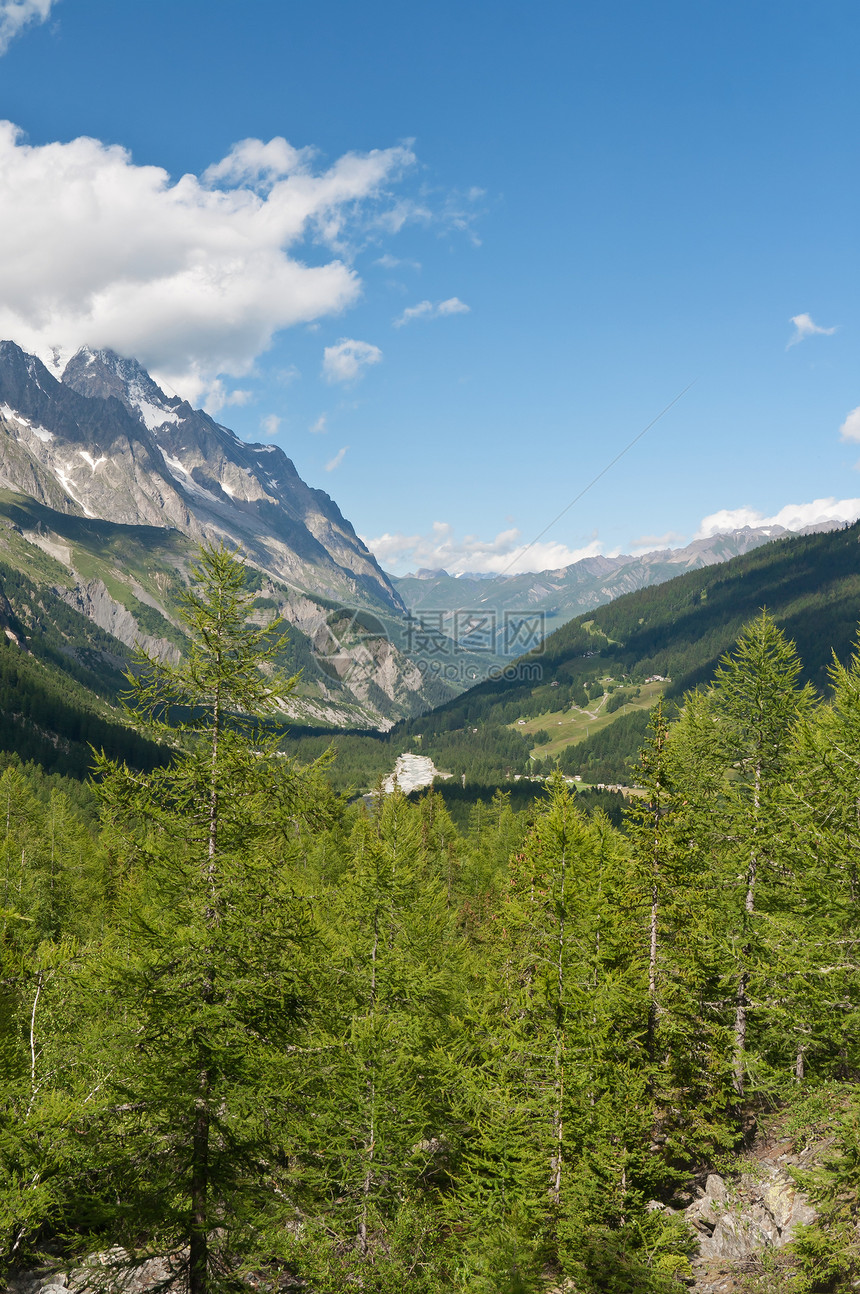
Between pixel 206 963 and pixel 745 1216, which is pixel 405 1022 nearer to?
pixel 206 963

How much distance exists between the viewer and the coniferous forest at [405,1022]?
1273 cm

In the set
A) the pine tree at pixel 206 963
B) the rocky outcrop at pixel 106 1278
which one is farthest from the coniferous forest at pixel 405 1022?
the rocky outcrop at pixel 106 1278

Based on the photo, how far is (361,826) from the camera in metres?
55.8

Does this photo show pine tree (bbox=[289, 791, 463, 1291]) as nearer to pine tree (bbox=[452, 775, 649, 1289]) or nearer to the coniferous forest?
the coniferous forest

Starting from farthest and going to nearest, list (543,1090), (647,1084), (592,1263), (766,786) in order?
(766,786)
(647,1084)
(543,1090)
(592,1263)

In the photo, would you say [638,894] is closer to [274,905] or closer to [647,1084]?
[647,1084]

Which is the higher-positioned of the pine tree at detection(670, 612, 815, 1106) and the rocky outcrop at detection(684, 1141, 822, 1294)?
the pine tree at detection(670, 612, 815, 1106)

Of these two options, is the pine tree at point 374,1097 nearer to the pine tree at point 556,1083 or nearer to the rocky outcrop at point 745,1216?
the pine tree at point 556,1083

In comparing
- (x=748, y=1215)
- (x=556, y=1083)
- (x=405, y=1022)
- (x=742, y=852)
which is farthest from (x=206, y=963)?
(x=742, y=852)

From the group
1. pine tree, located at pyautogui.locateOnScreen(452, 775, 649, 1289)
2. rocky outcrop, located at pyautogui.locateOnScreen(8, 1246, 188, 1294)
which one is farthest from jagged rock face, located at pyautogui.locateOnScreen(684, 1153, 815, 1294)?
rocky outcrop, located at pyautogui.locateOnScreen(8, 1246, 188, 1294)

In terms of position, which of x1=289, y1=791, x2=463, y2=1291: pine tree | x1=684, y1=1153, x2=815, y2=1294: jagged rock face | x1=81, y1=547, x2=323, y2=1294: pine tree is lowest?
x1=684, y1=1153, x2=815, y2=1294: jagged rock face

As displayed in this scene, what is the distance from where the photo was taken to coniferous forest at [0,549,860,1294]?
12727mm

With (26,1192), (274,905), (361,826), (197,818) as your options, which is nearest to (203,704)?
(197,818)

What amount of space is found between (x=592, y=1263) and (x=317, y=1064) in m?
8.85
